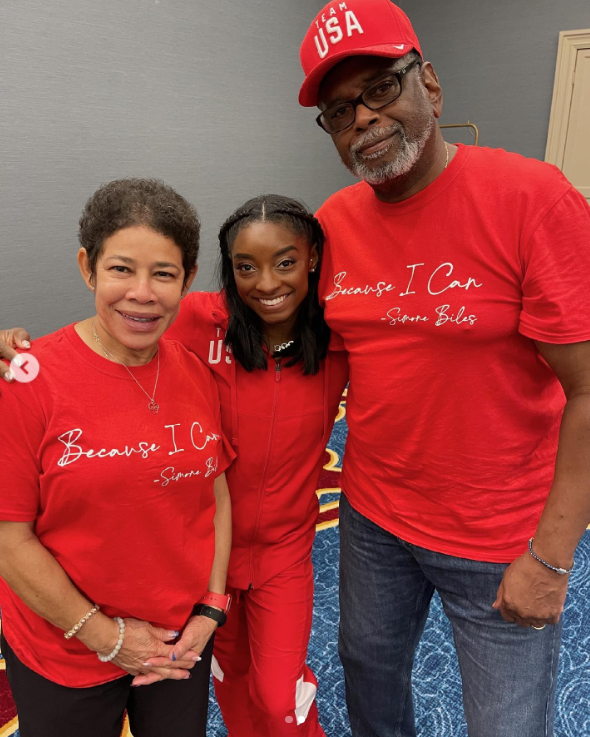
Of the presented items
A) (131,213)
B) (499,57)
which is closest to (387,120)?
(131,213)

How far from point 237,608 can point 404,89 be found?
1348 millimetres

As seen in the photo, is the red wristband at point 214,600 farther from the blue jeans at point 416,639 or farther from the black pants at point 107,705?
the blue jeans at point 416,639

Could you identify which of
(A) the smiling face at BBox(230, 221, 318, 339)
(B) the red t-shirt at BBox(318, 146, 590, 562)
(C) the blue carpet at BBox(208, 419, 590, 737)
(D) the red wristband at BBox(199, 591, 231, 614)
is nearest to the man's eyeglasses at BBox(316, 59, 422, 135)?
(B) the red t-shirt at BBox(318, 146, 590, 562)

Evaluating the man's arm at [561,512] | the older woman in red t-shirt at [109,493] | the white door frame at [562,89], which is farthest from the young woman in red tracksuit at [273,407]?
the white door frame at [562,89]

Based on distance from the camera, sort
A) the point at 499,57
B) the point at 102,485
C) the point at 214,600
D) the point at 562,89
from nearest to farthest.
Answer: the point at 102,485
the point at 214,600
the point at 562,89
the point at 499,57

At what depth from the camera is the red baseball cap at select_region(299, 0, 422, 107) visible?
3.59 feet

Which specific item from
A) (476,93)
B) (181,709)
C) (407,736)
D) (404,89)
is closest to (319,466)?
(181,709)

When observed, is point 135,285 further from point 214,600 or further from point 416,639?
point 416,639

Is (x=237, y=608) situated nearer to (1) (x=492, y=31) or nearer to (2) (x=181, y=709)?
(2) (x=181, y=709)

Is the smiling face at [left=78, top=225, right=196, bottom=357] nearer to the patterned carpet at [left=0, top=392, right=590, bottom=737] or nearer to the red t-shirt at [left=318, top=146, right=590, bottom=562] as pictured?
the red t-shirt at [left=318, top=146, right=590, bottom=562]

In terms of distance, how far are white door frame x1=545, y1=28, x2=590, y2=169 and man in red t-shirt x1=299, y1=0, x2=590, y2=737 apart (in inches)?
168

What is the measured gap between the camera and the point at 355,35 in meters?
1.10

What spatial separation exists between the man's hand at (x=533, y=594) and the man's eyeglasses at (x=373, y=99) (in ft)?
3.13

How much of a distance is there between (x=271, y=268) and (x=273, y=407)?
347 mm
